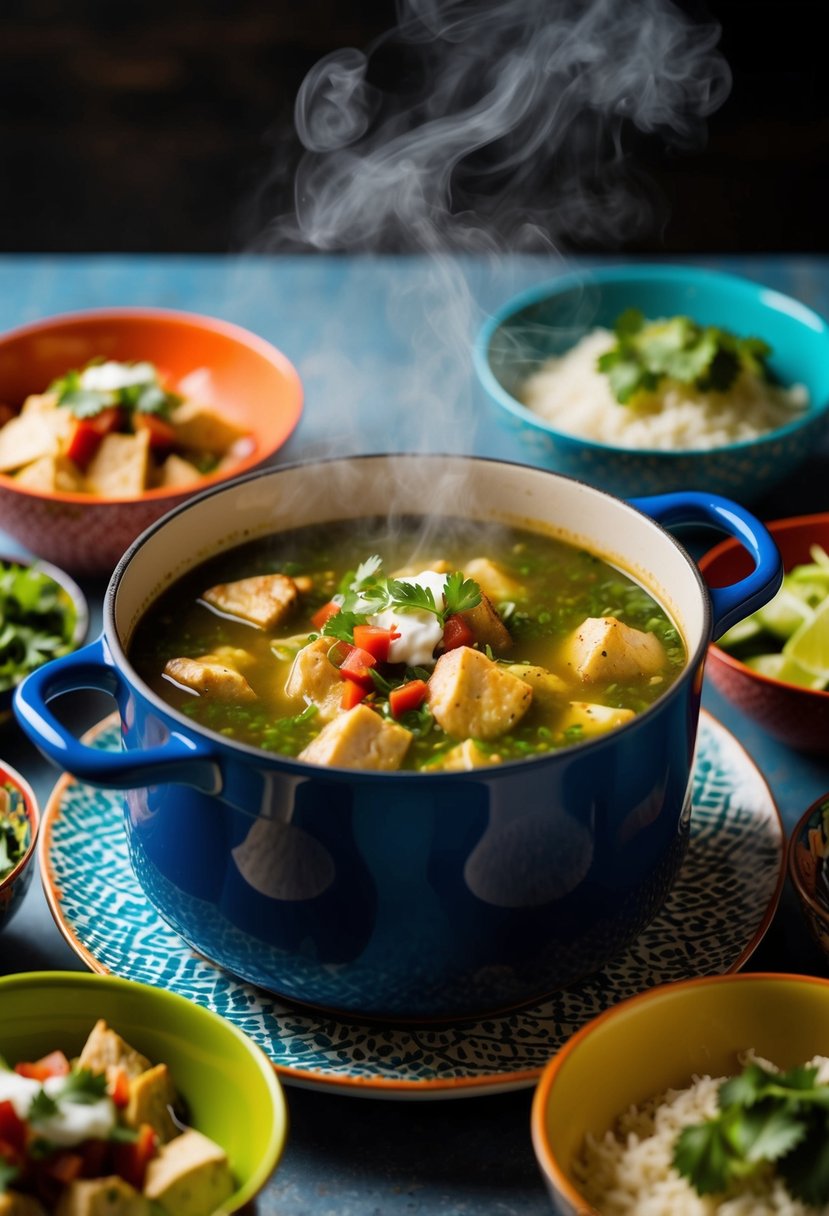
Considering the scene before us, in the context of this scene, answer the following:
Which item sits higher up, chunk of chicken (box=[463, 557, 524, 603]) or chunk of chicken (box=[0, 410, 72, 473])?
chunk of chicken (box=[463, 557, 524, 603])

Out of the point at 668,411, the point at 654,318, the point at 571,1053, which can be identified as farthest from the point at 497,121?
the point at 571,1053

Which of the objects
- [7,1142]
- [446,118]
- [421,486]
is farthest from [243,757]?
[446,118]

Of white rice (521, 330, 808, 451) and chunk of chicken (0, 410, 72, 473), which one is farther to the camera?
Result: white rice (521, 330, 808, 451)

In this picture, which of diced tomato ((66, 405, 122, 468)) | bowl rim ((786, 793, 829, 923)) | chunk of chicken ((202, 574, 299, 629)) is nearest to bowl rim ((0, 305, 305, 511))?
diced tomato ((66, 405, 122, 468))

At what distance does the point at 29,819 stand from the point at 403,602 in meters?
0.73

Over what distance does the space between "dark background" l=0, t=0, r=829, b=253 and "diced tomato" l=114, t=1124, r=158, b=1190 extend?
6035 mm

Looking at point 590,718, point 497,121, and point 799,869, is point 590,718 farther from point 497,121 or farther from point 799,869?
point 497,121

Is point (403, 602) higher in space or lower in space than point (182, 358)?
higher

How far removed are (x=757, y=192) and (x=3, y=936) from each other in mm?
6386

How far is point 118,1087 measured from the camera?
1756 millimetres

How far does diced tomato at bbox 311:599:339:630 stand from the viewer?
254 centimetres

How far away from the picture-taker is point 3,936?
2.40 meters

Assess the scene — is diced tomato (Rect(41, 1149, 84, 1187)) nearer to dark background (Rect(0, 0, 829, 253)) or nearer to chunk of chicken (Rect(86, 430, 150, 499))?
chunk of chicken (Rect(86, 430, 150, 499))

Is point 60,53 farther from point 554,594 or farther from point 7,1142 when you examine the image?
point 7,1142
